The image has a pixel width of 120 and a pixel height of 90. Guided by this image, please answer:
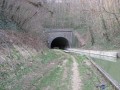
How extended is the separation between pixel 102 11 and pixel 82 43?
4.93m

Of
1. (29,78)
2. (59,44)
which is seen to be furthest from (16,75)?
(59,44)

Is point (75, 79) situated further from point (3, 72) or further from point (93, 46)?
point (93, 46)

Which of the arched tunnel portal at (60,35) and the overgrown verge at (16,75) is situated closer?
the overgrown verge at (16,75)

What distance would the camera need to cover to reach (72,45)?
121ft

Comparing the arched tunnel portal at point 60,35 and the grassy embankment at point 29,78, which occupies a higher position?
the arched tunnel portal at point 60,35

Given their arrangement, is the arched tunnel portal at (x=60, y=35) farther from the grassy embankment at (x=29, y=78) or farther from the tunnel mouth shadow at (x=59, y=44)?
the grassy embankment at (x=29, y=78)

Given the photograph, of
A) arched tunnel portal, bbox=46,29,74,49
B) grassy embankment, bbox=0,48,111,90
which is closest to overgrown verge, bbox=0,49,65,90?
grassy embankment, bbox=0,48,111,90

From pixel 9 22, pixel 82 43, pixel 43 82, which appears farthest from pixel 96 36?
pixel 43 82

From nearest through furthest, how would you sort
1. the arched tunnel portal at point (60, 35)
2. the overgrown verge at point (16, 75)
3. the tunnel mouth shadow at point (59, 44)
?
the overgrown verge at point (16, 75), the arched tunnel portal at point (60, 35), the tunnel mouth shadow at point (59, 44)

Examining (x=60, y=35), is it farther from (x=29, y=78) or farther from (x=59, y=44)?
(x=29, y=78)

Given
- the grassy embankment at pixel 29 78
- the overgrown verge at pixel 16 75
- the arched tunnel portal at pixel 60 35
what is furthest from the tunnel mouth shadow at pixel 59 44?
the grassy embankment at pixel 29 78

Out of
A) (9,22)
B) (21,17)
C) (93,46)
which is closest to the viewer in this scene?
(9,22)

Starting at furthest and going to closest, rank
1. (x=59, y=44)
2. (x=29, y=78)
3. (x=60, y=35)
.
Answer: (x=59, y=44) < (x=60, y=35) < (x=29, y=78)

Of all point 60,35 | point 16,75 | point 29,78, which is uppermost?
point 60,35
